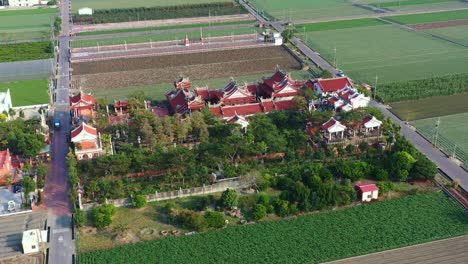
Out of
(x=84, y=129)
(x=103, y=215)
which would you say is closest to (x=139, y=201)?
(x=103, y=215)

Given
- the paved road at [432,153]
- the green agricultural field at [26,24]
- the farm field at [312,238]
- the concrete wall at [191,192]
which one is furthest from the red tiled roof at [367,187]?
the green agricultural field at [26,24]

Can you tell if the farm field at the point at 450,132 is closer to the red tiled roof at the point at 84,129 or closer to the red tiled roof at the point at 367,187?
the red tiled roof at the point at 367,187

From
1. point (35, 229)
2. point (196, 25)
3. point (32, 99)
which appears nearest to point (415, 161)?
point (35, 229)

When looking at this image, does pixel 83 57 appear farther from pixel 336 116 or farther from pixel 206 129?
pixel 336 116

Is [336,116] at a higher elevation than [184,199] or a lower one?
higher

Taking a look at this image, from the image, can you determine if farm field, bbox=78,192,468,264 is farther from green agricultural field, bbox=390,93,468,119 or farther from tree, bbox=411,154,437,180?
green agricultural field, bbox=390,93,468,119

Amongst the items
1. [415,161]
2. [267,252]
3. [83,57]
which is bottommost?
[267,252]

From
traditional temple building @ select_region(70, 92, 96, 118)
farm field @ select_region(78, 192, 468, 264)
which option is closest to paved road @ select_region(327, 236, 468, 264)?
farm field @ select_region(78, 192, 468, 264)
